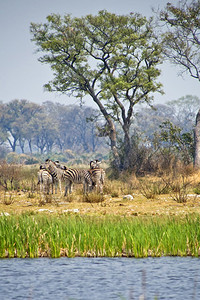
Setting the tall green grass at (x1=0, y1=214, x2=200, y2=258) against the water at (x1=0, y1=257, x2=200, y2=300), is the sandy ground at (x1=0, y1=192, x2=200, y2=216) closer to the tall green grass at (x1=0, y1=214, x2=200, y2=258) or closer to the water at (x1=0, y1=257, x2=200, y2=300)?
the tall green grass at (x1=0, y1=214, x2=200, y2=258)

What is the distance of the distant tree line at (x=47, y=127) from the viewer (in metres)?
91.4

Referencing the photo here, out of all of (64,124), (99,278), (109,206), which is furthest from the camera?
(64,124)

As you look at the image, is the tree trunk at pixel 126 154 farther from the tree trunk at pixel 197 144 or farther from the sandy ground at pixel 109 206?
the sandy ground at pixel 109 206

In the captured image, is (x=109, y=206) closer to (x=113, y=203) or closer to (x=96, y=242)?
(x=113, y=203)

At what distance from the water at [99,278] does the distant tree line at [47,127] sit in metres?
76.5

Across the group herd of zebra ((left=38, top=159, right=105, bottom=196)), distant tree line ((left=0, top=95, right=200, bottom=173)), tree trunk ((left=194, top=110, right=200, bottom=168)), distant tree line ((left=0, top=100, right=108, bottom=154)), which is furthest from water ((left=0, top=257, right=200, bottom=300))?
distant tree line ((left=0, top=100, right=108, bottom=154))

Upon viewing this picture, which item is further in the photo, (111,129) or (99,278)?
(111,129)

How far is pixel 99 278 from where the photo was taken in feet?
26.9

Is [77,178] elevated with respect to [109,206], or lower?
elevated

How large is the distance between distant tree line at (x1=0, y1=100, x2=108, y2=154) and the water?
7650 cm

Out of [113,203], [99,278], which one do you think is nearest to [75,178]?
[113,203]

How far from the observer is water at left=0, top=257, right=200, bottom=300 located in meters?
7.25

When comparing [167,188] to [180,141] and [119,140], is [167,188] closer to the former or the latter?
[180,141]

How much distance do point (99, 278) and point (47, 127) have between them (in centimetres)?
8857
